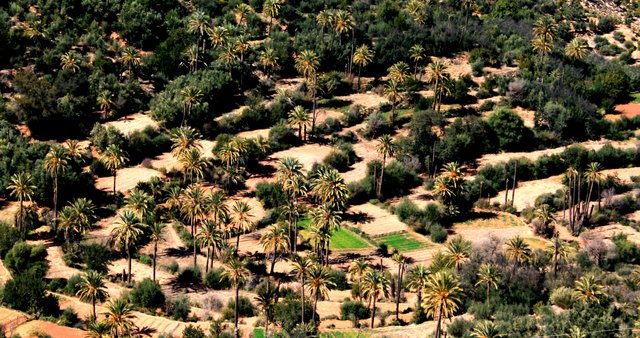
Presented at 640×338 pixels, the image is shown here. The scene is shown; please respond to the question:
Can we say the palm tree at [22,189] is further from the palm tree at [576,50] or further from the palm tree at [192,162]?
the palm tree at [576,50]

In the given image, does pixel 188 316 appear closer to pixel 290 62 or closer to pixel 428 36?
pixel 290 62

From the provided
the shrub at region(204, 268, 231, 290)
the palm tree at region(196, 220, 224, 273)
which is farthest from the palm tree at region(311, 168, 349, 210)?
the shrub at region(204, 268, 231, 290)

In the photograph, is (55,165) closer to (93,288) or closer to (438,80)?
(93,288)

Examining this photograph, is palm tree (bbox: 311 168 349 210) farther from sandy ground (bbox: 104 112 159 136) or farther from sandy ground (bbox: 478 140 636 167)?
sandy ground (bbox: 104 112 159 136)

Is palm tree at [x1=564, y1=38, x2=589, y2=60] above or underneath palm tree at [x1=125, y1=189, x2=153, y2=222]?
above

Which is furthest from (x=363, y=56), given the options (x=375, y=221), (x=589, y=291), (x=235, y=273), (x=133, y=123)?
(x=589, y=291)

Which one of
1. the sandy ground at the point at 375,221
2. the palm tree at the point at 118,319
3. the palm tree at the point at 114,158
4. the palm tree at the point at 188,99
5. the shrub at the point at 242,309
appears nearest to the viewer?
the palm tree at the point at 118,319

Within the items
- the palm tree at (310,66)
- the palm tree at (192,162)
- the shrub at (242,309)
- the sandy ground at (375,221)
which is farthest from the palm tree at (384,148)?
the shrub at (242,309)

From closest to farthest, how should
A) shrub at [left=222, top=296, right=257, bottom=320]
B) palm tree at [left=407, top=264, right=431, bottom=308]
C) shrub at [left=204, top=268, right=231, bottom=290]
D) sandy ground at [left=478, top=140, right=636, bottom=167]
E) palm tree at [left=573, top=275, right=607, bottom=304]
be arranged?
palm tree at [left=573, top=275, right=607, bottom=304] → palm tree at [left=407, top=264, right=431, bottom=308] → shrub at [left=222, top=296, right=257, bottom=320] → shrub at [left=204, top=268, right=231, bottom=290] → sandy ground at [left=478, top=140, right=636, bottom=167]
